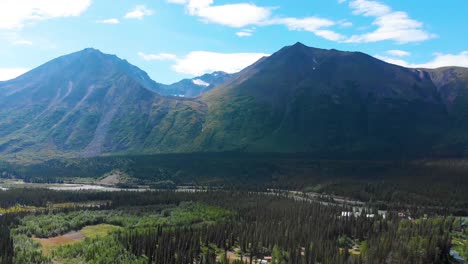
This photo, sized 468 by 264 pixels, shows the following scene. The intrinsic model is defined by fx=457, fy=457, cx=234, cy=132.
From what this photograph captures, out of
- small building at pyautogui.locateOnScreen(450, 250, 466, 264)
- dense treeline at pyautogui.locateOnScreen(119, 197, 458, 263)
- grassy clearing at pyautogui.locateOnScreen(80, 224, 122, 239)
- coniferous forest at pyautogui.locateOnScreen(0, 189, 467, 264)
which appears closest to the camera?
coniferous forest at pyautogui.locateOnScreen(0, 189, 467, 264)

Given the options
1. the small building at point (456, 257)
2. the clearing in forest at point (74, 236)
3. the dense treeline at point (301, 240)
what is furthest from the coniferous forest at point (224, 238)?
the small building at point (456, 257)

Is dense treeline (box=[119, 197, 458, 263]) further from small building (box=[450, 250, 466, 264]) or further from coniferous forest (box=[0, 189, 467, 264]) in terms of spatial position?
small building (box=[450, 250, 466, 264])

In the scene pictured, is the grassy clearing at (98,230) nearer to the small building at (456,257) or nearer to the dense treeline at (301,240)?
the dense treeline at (301,240)

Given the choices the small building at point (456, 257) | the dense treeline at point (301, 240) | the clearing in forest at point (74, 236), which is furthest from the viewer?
the clearing in forest at point (74, 236)

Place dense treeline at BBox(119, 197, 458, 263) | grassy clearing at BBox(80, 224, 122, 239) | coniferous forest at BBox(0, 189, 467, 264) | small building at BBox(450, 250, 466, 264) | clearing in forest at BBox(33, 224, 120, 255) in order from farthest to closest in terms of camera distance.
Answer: grassy clearing at BBox(80, 224, 122, 239), clearing in forest at BBox(33, 224, 120, 255), small building at BBox(450, 250, 466, 264), dense treeline at BBox(119, 197, 458, 263), coniferous forest at BBox(0, 189, 467, 264)

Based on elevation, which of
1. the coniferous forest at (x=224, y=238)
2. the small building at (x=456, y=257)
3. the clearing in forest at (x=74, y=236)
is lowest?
the clearing in forest at (x=74, y=236)

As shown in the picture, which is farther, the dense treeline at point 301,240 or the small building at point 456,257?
the small building at point 456,257

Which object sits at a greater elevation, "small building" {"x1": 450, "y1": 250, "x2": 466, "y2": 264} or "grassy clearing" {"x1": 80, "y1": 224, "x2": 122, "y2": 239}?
"small building" {"x1": 450, "y1": 250, "x2": 466, "y2": 264}

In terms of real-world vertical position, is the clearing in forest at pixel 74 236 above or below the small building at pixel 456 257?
below

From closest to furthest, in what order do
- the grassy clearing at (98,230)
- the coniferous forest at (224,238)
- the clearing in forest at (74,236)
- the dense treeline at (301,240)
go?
the coniferous forest at (224,238), the dense treeline at (301,240), the clearing in forest at (74,236), the grassy clearing at (98,230)

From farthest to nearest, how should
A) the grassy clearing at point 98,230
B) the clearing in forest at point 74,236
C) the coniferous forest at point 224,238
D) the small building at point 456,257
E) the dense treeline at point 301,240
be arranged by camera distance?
1. the grassy clearing at point 98,230
2. the clearing in forest at point 74,236
3. the small building at point 456,257
4. the dense treeline at point 301,240
5. the coniferous forest at point 224,238

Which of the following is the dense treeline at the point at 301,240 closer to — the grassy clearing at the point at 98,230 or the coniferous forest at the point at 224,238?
the coniferous forest at the point at 224,238

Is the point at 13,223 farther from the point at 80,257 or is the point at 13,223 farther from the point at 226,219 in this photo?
the point at 226,219

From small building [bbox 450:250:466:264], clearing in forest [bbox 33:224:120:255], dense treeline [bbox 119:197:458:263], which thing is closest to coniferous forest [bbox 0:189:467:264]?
clearing in forest [bbox 33:224:120:255]
